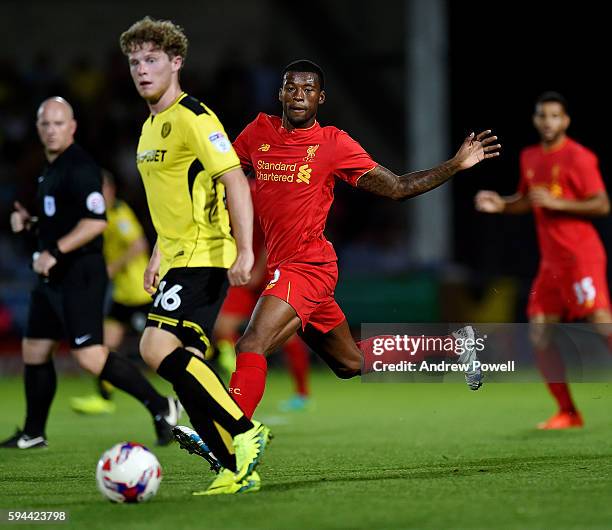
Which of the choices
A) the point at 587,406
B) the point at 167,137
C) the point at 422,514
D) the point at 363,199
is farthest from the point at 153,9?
→ the point at 422,514

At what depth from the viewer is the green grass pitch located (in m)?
5.16

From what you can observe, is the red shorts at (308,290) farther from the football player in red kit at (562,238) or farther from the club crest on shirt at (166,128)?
the football player in red kit at (562,238)

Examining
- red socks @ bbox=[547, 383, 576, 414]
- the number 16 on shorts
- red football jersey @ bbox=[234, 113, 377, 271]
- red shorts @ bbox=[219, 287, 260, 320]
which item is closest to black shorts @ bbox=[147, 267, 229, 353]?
the number 16 on shorts

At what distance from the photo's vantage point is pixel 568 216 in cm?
938

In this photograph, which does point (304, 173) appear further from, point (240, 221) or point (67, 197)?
point (67, 197)

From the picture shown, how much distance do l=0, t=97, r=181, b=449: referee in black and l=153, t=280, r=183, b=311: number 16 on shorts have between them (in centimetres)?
225

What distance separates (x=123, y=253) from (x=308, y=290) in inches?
221

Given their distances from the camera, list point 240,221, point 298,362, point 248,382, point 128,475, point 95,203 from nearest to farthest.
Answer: point 128,475 < point 240,221 < point 248,382 < point 95,203 < point 298,362

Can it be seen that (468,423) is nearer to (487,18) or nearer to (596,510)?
(596,510)

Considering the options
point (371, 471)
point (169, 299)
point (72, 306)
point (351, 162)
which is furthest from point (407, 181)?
point (72, 306)

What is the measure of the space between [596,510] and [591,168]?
4649mm

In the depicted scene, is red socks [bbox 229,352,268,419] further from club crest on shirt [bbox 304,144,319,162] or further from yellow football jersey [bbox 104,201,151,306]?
yellow football jersey [bbox 104,201,151,306]

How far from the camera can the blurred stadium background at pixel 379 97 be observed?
1616 centimetres

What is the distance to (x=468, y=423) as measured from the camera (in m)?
9.76
